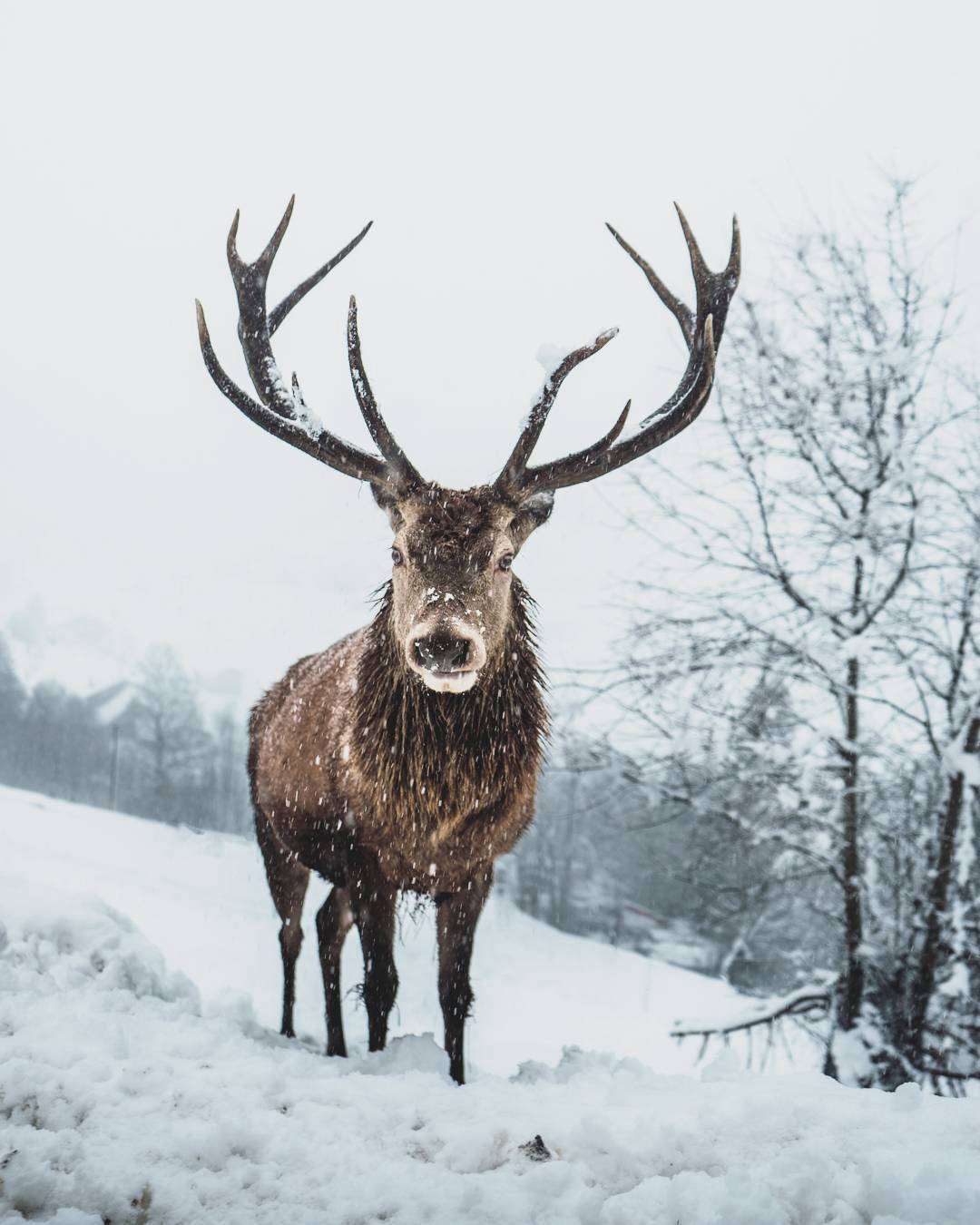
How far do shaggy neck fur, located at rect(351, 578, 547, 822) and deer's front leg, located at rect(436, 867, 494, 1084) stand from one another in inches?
19.6

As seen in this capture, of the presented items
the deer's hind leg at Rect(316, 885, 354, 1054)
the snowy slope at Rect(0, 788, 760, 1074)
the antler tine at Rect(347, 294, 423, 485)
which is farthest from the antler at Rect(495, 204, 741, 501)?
the deer's hind leg at Rect(316, 885, 354, 1054)

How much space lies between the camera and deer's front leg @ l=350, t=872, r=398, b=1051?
3.96 meters

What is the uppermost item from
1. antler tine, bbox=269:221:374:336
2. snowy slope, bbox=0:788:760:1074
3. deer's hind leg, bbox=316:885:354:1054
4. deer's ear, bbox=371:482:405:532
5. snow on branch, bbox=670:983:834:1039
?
antler tine, bbox=269:221:374:336

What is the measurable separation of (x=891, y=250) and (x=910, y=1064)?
5.36 m

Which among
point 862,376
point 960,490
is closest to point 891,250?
point 862,376

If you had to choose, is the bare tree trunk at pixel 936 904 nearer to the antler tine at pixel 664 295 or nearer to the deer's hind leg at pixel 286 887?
the antler tine at pixel 664 295

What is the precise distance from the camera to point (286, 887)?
530 cm

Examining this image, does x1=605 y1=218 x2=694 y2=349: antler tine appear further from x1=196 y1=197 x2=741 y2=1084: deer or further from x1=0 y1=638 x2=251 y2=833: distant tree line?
x1=0 y1=638 x2=251 y2=833: distant tree line

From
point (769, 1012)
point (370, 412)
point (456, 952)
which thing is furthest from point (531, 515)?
point (769, 1012)

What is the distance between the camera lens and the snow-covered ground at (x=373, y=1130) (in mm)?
1855

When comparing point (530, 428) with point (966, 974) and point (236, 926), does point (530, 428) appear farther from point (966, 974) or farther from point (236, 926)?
point (236, 926)

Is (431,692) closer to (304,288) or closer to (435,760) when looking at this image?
(435,760)

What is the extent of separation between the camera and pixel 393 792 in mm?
3840

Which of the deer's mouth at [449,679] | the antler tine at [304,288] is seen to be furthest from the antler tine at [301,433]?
the deer's mouth at [449,679]
